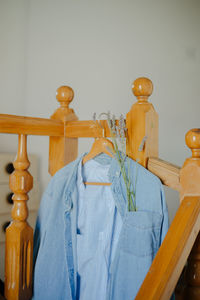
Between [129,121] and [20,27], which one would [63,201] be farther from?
[20,27]

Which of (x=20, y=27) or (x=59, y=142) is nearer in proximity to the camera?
(x=59, y=142)

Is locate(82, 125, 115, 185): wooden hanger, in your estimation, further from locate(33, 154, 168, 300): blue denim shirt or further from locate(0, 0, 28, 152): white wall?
locate(0, 0, 28, 152): white wall

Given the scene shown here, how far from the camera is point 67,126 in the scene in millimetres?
1220

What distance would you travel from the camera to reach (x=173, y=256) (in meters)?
0.70

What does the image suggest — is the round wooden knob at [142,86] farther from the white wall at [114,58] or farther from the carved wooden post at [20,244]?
the white wall at [114,58]

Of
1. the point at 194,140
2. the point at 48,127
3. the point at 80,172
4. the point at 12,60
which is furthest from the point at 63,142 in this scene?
the point at 12,60

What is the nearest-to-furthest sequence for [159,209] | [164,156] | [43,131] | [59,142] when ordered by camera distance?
[159,209], [43,131], [59,142], [164,156]

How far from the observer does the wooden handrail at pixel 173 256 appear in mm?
668

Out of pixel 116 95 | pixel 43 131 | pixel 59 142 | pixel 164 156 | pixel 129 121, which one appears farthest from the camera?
pixel 164 156

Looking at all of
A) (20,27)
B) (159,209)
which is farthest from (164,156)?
(159,209)

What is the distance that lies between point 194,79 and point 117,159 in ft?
7.36

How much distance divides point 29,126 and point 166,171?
48cm

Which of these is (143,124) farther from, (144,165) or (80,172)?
(80,172)

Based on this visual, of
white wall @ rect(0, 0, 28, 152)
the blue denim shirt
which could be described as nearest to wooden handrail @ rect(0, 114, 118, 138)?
the blue denim shirt
